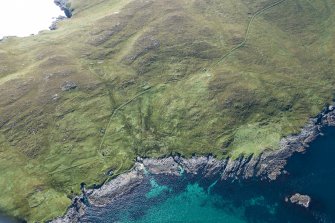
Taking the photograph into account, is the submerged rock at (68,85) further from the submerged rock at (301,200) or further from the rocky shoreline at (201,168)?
the submerged rock at (301,200)

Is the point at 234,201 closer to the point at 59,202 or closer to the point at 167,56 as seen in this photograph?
the point at 59,202

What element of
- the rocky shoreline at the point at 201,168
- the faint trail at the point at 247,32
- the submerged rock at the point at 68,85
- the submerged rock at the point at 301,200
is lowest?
the submerged rock at the point at 301,200

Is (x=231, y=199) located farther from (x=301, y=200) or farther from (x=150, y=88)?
(x=150, y=88)

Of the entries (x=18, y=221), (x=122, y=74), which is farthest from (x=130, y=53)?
(x=18, y=221)

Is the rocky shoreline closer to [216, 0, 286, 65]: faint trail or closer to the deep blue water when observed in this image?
the deep blue water

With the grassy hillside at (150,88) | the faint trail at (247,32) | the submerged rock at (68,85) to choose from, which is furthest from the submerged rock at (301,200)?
the submerged rock at (68,85)

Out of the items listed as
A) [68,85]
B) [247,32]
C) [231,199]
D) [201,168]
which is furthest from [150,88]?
[231,199]
